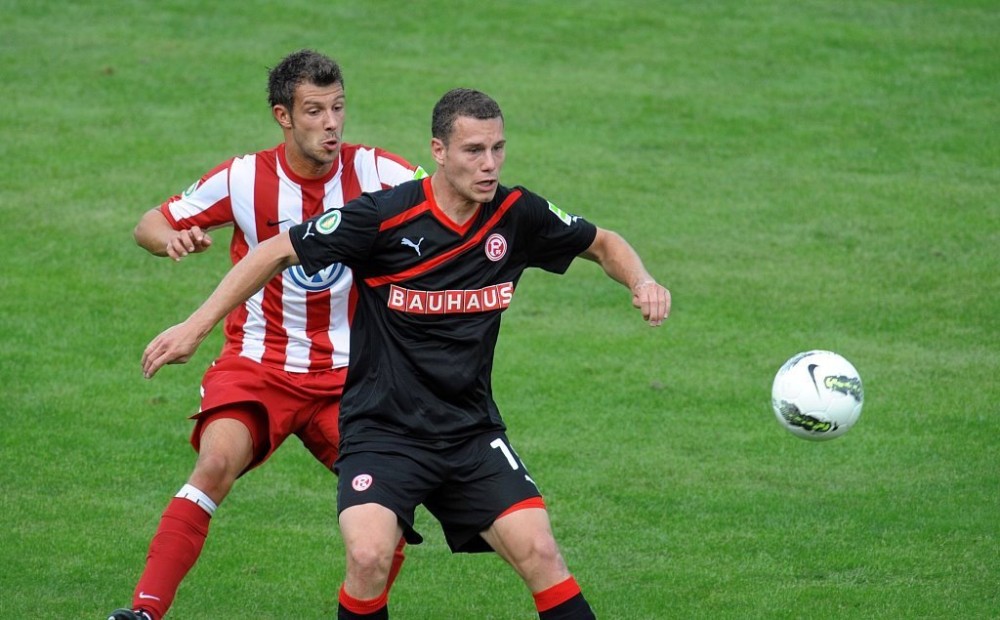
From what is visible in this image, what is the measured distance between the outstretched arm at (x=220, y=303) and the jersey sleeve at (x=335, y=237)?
59 millimetres

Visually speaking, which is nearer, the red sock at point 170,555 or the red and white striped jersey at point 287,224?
the red sock at point 170,555

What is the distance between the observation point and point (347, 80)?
17.2 m

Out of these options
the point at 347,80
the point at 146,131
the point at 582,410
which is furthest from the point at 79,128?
the point at 582,410

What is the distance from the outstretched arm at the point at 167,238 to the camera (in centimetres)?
655

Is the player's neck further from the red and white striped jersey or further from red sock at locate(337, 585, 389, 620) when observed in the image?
red sock at locate(337, 585, 389, 620)

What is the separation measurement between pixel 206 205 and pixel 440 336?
1637mm

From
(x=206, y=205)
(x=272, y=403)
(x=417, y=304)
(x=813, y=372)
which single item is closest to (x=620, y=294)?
(x=813, y=372)

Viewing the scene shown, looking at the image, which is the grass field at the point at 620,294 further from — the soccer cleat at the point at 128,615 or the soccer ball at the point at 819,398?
the soccer cleat at the point at 128,615

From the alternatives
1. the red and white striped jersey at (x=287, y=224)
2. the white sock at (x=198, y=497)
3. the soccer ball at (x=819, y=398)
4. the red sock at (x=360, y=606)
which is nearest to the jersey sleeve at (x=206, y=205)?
the red and white striped jersey at (x=287, y=224)

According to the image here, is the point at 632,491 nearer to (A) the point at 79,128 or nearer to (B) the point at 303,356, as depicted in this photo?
(B) the point at 303,356

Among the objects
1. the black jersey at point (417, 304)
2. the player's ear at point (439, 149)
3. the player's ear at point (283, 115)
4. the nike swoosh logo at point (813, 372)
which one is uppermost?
the player's ear at point (439, 149)

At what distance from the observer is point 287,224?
23.8 ft

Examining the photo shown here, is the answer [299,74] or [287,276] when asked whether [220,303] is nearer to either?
[287,276]

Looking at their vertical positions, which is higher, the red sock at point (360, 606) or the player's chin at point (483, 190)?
the player's chin at point (483, 190)
